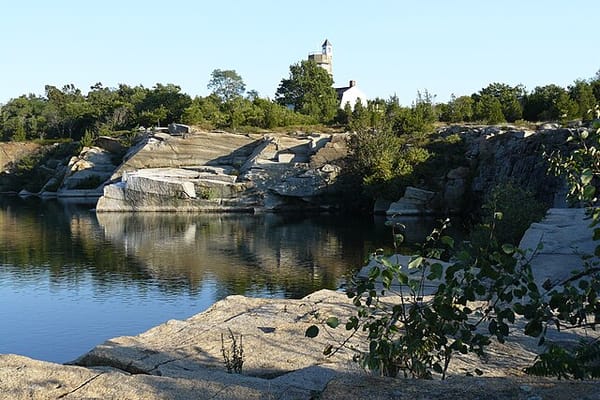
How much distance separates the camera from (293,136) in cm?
4209

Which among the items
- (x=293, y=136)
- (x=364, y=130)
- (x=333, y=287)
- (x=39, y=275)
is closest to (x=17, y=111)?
(x=293, y=136)

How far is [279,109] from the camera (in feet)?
165

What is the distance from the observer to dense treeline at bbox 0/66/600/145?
41.9 meters

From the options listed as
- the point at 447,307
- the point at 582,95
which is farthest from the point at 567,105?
the point at 447,307

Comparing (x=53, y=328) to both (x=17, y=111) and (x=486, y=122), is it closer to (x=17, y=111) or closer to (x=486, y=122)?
(x=486, y=122)

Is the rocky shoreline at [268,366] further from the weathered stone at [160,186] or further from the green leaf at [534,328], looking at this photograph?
the weathered stone at [160,186]

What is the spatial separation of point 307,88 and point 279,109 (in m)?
13.0

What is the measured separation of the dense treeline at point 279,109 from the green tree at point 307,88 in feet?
0.30

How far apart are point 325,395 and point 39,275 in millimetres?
15332

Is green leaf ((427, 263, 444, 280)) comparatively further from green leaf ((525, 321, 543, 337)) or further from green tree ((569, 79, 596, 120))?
green tree ((569, 79, 596, 120))

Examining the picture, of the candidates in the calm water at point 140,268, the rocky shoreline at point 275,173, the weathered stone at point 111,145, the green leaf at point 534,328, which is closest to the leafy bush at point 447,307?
the green leaf at point 534,328

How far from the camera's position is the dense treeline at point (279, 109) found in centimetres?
4194

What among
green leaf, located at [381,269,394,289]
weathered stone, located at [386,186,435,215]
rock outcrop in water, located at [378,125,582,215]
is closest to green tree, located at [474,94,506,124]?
rock outcrop in water, located at [378,125,582,215]

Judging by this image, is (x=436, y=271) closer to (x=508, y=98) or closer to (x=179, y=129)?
(x=179, y=129)
